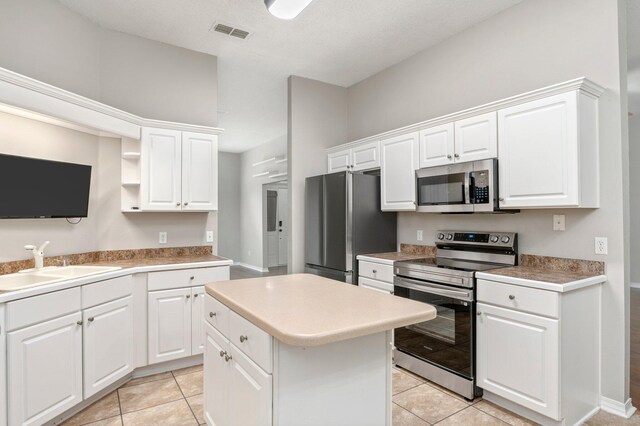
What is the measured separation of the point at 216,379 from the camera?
6.31ft

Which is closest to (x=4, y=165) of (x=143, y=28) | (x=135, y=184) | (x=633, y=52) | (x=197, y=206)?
(x=135, y=184)

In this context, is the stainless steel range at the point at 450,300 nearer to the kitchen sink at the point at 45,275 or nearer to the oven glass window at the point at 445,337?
the oven glass window at the point at 445,337

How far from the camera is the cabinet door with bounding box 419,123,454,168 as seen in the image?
308 cm

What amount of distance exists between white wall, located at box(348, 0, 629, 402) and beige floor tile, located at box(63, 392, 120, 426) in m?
2.95

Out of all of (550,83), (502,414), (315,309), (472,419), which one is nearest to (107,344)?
(315,309)

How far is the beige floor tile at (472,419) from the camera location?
7.53 feet

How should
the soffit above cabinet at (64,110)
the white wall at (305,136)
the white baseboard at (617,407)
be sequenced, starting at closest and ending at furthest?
the soffit above cabinet at (64,110)
the white baseboard at (617,407)
the white wall at (305,136)

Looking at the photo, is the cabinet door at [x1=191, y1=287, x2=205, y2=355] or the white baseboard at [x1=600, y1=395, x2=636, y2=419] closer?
the white baseboard at [x1=600, y1=395, x2=636, y2=419]

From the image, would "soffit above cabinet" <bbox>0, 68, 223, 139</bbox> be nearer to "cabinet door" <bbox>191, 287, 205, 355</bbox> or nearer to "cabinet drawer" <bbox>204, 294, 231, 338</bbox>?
"cabinet door" <bbox>191, 287, 205, 355</bbox>

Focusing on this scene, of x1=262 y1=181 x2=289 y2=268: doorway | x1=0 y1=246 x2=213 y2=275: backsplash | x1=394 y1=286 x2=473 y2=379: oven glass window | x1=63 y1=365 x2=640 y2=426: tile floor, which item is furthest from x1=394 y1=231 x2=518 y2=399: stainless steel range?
x1=262 y1=181 x2=289 y2=268: doorway

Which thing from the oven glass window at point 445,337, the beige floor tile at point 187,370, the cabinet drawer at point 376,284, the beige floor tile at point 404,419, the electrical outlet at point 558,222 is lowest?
the beige floor tile at point 187,370

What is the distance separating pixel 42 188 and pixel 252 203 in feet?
19.6

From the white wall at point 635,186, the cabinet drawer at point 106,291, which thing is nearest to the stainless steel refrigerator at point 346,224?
the cabinet drawer at point 106,291

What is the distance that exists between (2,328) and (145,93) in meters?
2.41
